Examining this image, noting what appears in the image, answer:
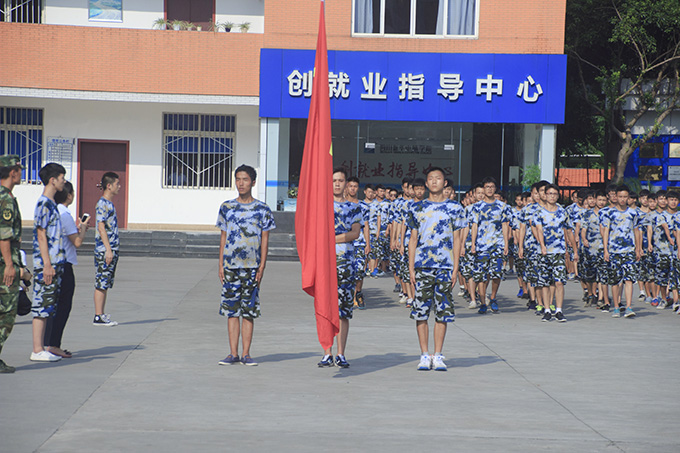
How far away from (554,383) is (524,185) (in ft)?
46.4

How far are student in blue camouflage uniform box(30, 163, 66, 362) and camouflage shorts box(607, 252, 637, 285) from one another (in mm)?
7841

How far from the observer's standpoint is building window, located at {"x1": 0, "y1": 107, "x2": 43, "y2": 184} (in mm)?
22781

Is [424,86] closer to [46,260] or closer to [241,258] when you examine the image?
[241,258]

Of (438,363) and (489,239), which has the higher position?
(489,239)

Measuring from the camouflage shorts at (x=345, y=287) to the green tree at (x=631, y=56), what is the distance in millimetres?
18488

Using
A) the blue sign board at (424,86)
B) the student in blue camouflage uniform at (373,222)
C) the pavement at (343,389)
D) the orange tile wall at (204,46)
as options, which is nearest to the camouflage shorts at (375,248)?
the student in blue camouflage uniform at (373,222)

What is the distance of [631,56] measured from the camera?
26250 mm

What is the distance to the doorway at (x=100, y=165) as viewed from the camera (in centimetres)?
2295

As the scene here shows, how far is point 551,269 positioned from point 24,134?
54.6 feet

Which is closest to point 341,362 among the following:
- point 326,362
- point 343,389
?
point 326,362

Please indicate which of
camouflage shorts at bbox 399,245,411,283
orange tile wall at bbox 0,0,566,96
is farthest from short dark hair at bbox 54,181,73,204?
orange tile wall at bbox 0,0,566,96

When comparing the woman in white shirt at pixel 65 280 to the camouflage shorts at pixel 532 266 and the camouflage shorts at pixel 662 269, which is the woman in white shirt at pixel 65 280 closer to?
the camouflage shorts at pixel 532 266

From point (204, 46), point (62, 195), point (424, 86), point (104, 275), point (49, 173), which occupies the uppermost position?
point (204, 46)

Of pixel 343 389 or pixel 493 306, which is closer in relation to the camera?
pixel 343 389
